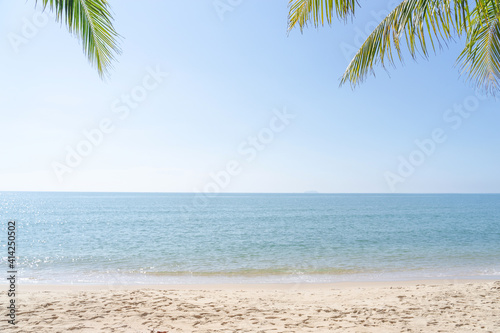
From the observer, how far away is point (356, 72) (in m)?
4.20

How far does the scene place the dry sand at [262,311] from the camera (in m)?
5.46

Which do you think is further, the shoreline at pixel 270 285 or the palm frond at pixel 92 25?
A: the shoreline at pixel 270 285

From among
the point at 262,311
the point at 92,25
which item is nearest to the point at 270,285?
the point at 262,311

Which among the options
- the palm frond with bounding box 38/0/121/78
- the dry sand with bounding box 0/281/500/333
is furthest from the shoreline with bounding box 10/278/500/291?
the palm frond with bounding box 38/0/121/78

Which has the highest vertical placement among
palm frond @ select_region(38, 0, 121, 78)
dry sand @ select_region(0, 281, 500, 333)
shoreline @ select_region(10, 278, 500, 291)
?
palm frond @ select_region(38, 0, 121, 78)

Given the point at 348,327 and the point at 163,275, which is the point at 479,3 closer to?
the point at 348,327

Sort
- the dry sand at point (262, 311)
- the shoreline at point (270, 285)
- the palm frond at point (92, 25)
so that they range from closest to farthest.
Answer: the palm frond at point (92, 25) < the dry sand at point (262, 311) < the shoreline at point (270, 285)

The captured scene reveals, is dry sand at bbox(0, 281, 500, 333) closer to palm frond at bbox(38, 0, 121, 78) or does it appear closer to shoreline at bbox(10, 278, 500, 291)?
shoreline at bbox(10, 278, 500, 291)

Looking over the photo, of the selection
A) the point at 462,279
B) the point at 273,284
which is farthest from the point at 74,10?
the point at 462,279

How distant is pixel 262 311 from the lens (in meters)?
6.47

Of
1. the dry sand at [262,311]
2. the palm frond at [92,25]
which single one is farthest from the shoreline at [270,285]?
the palm frond at [92,25]

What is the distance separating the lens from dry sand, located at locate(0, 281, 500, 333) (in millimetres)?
5461

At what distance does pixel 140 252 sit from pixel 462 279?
1558 cm

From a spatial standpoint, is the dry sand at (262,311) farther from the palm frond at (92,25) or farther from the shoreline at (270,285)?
the palm frond at (92,25)
